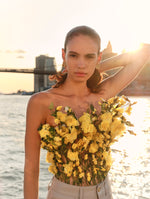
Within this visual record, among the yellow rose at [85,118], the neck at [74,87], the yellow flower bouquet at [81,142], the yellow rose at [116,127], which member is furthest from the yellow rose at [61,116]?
the yellow rose at [116,127]

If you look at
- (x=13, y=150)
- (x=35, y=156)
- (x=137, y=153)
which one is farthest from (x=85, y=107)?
(x=13, y=150)

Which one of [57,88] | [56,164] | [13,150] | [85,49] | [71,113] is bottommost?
[13,150]

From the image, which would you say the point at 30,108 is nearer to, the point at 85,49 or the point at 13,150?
the point at 85,49

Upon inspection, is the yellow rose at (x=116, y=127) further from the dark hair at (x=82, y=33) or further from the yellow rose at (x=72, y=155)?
the dark hair at (x=82, y=33)

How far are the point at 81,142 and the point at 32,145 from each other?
12.0 inches

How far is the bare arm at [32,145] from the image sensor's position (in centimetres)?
183

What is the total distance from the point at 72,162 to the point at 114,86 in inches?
27.2

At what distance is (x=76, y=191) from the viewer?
73.1 inches

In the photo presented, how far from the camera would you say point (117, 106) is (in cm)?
205

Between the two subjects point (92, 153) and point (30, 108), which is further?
point (92, 153)

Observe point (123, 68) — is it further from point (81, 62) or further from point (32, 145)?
point (32, 145)

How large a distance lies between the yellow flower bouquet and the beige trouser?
0.13ft

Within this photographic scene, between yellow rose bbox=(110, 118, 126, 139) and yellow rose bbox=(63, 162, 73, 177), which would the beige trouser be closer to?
yellow rose bbox=(63, 162, 73, 177)

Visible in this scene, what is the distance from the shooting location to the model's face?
1836mm
